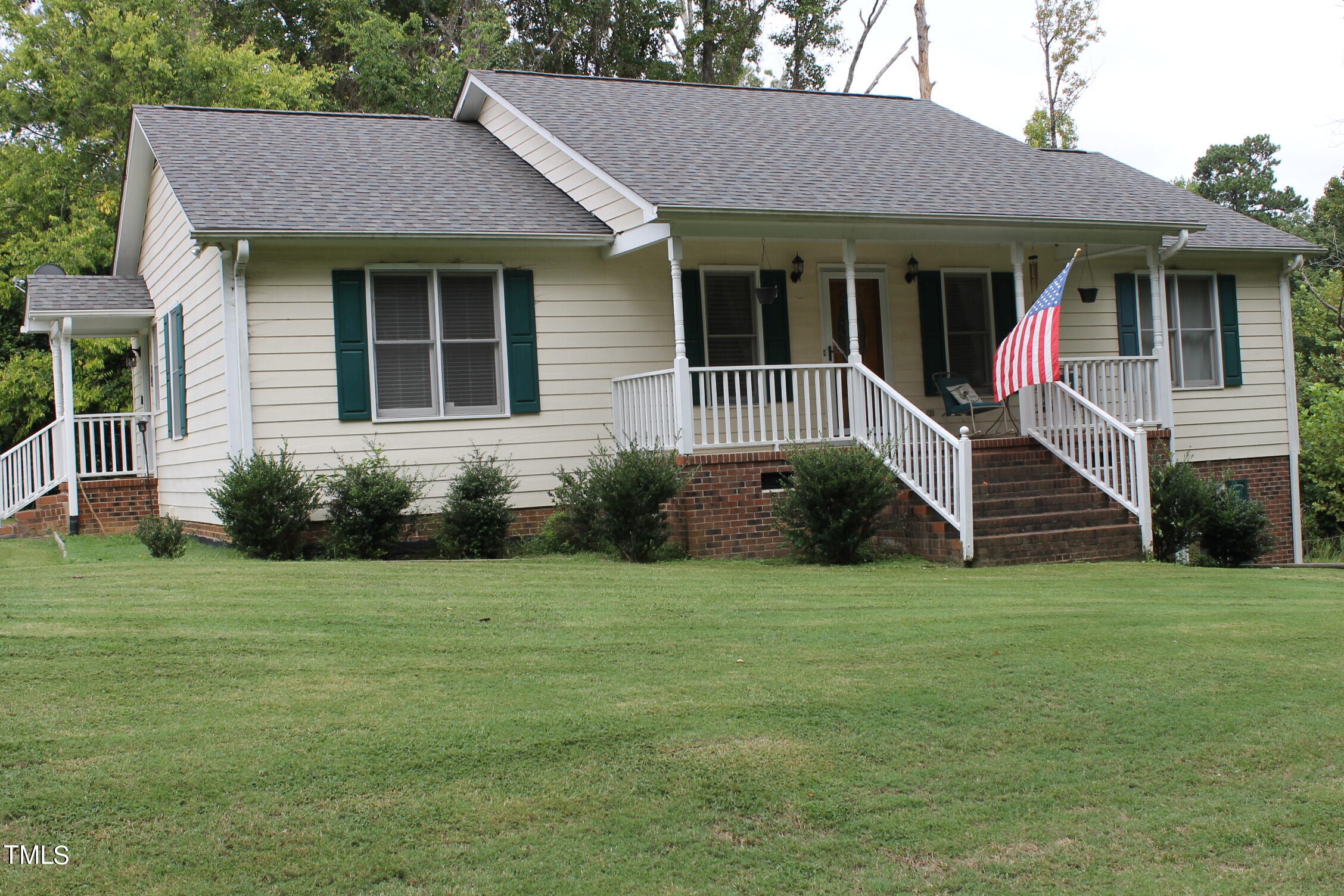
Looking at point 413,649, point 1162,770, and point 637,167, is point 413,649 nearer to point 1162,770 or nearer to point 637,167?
point 1162,770

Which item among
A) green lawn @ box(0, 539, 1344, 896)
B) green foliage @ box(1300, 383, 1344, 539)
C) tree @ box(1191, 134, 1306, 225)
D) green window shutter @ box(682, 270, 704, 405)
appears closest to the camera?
green lawn @ box(0, 539, 1344, 896)

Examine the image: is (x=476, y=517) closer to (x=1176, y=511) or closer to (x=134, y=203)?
(x=1176, y=511)

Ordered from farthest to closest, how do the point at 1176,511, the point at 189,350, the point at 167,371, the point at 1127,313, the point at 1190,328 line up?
the point at 1190,328 < the point at 1127,313 < the point at 167,371 < the point at 189,350 < the point at 1176,511

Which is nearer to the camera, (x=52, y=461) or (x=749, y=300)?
(x=749, y=300)

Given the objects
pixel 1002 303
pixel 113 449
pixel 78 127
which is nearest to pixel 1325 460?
pixel 1002 303

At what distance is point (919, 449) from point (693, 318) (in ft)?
10.6

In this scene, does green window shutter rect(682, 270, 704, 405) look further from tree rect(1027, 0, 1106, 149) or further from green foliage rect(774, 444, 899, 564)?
tree rect(1027, 0, 1106, 149)

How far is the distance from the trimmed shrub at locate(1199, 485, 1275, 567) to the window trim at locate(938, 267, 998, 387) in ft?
10.9

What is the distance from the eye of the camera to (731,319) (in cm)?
1391

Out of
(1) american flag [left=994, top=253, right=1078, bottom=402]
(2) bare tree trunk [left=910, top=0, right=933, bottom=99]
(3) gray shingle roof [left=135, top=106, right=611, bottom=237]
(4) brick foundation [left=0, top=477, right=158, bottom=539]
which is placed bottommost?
(4) brick foundation [left=0, top=477, right=158, bottom=539]

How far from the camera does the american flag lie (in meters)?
11.1

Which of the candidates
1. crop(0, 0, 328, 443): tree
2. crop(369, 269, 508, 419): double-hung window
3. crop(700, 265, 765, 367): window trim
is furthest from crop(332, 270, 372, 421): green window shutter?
crop(0, 0, 328, 443): tree

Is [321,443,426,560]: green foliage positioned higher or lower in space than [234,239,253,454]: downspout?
lower

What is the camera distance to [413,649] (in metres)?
6.44
